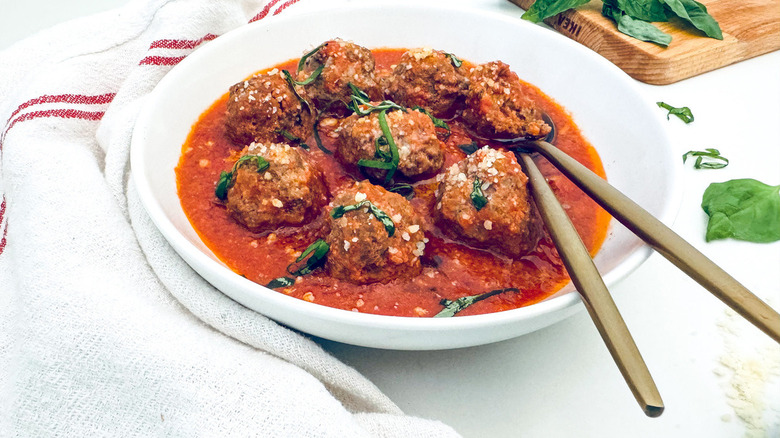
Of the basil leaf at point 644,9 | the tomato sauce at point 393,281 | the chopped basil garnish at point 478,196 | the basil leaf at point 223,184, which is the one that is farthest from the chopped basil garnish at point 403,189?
the basil leaf at point 644,9

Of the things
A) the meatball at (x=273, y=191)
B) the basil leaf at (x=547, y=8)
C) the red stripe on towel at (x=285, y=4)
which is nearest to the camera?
the meatball at (x=273, y=191)

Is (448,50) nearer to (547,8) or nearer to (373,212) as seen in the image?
(547,8)

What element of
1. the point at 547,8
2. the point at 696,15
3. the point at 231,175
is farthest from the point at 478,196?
the point at 696,15

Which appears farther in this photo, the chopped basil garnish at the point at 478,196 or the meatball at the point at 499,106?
the meatball at the point at 499,106

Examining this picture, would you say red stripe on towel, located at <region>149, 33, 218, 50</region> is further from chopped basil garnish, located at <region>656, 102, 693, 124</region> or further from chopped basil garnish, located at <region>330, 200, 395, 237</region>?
chopped basil garnish, located at <region>656, 102, 693, 124</region>

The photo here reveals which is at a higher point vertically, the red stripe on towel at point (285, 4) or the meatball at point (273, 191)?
the red stripe on towel at point (285, 4)

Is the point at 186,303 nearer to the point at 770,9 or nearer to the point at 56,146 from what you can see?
the point at 56,146

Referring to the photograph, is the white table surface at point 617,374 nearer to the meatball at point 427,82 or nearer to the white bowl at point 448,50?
the white bowl at point 448,50
